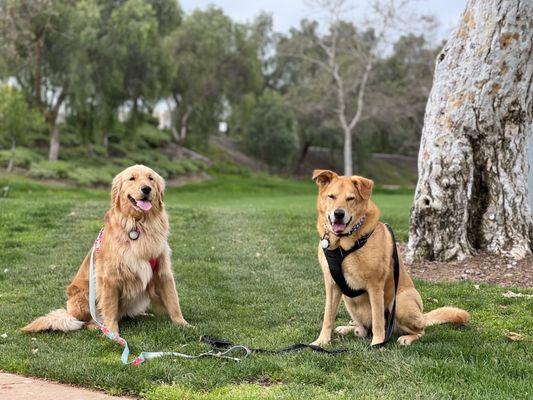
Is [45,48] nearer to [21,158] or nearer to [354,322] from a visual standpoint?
[21,158]

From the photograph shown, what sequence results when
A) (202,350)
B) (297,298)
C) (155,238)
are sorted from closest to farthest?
1. (202,350)
2. (155,238)
3. (297,298)

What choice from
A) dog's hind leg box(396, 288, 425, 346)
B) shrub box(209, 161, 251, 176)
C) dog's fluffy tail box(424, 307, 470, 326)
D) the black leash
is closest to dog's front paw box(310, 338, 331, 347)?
the black leash

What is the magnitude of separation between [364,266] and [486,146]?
4.74m

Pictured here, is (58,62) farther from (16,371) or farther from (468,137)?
(16,371)

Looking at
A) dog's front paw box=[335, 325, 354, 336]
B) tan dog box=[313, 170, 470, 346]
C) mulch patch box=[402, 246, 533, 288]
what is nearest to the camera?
tan dog box=[313, 170, 470, 346]

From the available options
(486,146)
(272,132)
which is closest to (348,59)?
(272,132)

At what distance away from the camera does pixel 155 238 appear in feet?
20.7

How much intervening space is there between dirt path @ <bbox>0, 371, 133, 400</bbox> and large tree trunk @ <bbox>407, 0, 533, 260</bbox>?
619 centimetres

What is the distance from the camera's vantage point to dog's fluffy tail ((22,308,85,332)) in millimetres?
6012

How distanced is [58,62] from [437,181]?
2668 centimetres

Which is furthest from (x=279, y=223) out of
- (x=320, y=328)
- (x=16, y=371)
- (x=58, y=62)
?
(x=58, y=62)

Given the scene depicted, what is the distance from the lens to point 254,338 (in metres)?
→ 5.96

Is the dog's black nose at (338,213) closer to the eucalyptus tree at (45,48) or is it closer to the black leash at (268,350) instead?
the black leash at (268,350)

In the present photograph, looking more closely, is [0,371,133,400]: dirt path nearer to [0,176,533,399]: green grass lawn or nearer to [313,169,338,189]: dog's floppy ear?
[0,176,533,399]: green grass lawn
